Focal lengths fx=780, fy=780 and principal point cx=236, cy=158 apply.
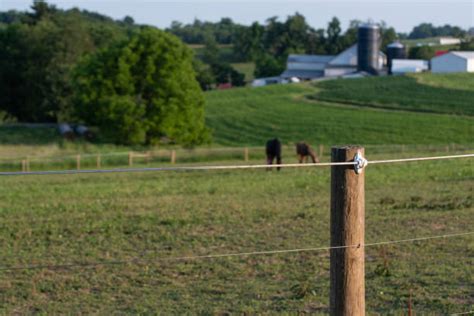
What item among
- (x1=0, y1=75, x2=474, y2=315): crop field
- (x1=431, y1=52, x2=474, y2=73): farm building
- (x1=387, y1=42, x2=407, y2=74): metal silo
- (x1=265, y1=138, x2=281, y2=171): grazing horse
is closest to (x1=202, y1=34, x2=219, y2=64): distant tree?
(x1=387, y1=42, x2=407, y2=74): metal silo

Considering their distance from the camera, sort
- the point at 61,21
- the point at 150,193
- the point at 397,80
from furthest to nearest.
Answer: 1. the point at 61,21
2. the point at 397,80
3. the point at 150,193

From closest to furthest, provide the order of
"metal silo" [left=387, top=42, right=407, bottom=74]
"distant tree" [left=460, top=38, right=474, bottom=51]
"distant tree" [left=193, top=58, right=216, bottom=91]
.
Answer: "distant tree" [left=460, top=38, right=474, bottom=51], "metal silo" [left=387, top=42, right=407, bottom=74], "distant tree" [left=193, top=58, right=216, bottom=91]

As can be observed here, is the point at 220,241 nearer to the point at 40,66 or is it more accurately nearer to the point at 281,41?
the point at 40,66

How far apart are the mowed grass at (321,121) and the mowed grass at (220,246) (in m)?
17.7

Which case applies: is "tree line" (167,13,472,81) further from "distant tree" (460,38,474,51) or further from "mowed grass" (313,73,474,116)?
"distant tree" (460,38,474,51)

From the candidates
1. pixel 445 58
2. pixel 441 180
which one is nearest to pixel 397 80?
pixel 445 58

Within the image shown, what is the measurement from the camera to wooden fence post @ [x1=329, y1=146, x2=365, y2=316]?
12.7 ft

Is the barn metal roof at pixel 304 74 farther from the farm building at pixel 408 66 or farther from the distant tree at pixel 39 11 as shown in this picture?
the distant tree at pixel 39 11

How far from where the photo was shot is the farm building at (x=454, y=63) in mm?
36031

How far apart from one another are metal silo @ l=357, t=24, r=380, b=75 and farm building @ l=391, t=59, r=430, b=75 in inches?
331

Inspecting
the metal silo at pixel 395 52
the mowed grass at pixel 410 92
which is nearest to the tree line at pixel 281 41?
the metal silo at pixel 395 52

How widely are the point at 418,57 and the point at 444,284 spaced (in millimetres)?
58779

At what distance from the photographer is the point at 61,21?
201ft

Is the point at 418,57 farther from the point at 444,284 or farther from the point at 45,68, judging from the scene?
the point at 444,284
